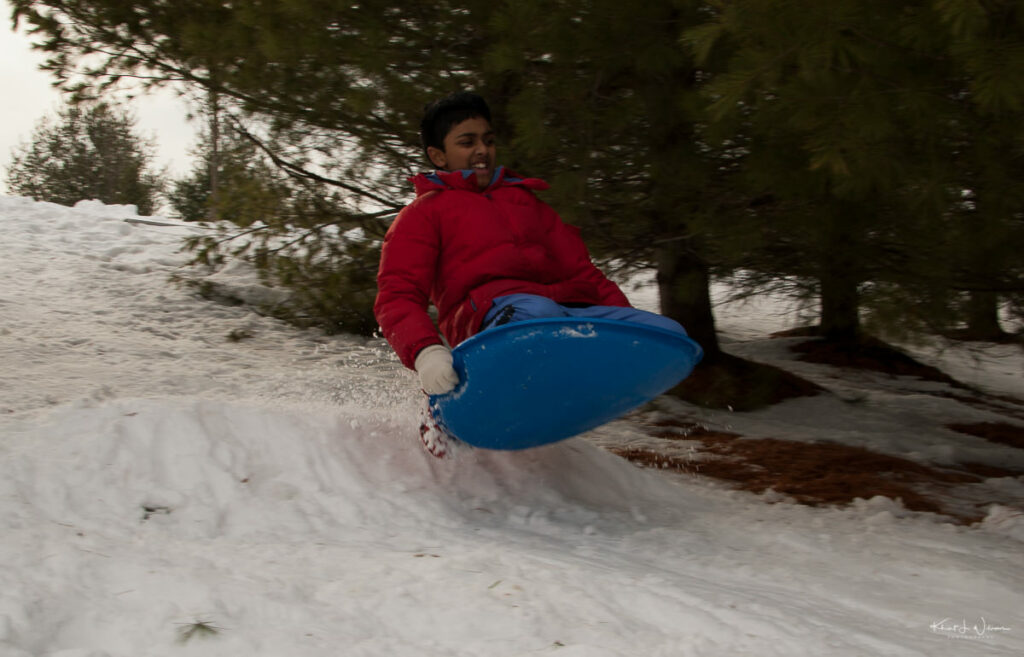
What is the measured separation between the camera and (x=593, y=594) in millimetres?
2006

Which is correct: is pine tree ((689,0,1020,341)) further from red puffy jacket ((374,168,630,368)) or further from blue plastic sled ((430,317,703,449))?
red puffy jacket ((374,168,630,368))

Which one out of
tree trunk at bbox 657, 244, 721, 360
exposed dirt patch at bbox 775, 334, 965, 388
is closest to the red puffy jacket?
tree trunk at bbox 657, 244, 721, 360

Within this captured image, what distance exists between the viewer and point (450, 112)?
126 inches

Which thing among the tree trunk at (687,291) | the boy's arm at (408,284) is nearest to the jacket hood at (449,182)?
the boy's arm at (408,284)

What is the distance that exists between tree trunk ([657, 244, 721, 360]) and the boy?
1.68 metres

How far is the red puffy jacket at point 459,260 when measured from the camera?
2900mm

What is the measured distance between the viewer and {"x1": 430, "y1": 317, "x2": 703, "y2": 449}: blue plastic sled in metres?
2.53

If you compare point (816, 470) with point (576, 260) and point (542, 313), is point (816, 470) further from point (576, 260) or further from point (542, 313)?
point (542, 313)

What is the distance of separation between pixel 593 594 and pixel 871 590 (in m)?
0.86

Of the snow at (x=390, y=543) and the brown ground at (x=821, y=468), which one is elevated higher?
the snow at (x=390, y=543)

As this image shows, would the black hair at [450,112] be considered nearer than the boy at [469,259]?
No

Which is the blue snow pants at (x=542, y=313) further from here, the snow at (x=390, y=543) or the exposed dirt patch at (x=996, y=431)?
the exposed dirt patch at (x=996, y=431)

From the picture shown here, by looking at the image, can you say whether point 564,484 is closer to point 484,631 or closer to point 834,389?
point 484,631

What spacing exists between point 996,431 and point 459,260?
396 cm
